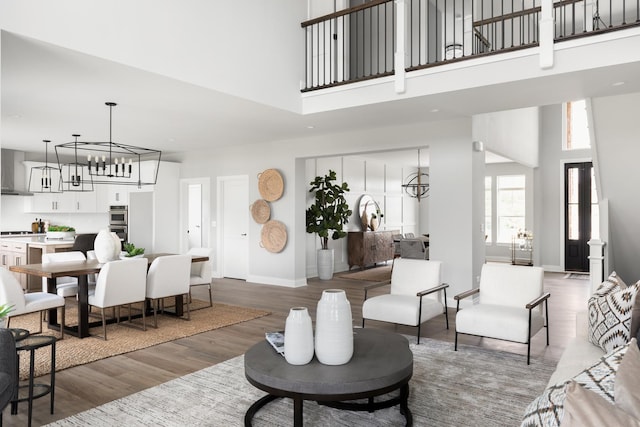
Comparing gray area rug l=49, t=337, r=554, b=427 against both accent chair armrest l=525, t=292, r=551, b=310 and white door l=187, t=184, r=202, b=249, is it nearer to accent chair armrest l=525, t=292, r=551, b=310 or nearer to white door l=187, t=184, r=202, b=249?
accent chair armrest l=525, t=292, r=551, b=310

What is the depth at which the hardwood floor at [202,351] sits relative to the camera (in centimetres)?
317

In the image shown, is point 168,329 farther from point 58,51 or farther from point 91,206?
point 91,206

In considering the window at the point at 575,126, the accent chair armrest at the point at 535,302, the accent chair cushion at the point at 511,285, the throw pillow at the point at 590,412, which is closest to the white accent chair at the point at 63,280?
the accent chair cushion at the point at 511,285

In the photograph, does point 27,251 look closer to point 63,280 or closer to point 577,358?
point 63,280

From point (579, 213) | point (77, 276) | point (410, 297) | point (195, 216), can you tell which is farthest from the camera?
point (579, 213)

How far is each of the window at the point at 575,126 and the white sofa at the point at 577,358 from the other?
8.43 meters

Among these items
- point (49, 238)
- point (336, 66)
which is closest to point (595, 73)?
point (336, 66)

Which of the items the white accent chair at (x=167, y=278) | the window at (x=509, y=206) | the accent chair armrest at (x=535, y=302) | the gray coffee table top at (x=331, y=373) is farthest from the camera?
the window at (x=509, y=206)

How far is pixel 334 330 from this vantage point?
259 centimetres

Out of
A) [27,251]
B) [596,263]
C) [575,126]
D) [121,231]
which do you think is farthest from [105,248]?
[575,126]

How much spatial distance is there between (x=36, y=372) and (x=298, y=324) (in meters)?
2.45

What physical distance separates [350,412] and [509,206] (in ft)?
34.2

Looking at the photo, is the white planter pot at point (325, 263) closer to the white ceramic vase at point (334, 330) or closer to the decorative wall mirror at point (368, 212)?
the decorative wall mirror at point (368, 212)

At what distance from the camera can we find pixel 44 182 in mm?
9141
